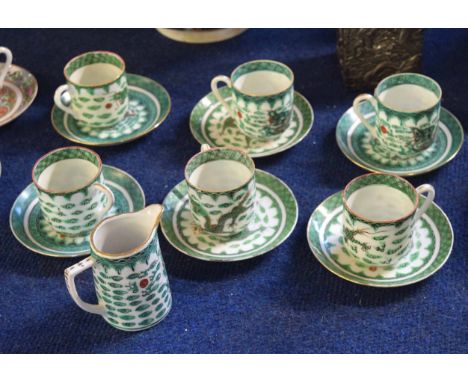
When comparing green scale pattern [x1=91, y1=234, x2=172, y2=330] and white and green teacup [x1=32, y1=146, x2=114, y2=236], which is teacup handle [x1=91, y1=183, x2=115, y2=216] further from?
green scale pattern [x1=91, y1=234, x2=172, y2=330]

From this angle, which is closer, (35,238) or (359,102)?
(35,238)

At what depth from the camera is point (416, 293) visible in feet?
3.07

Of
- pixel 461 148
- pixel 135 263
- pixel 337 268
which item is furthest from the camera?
pixel 461 148

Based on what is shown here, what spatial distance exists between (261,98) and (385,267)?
11.9 inches

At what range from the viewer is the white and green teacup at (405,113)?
1.06 meters

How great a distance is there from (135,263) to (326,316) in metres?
0.23

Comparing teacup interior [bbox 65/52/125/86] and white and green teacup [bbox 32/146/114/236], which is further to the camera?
teacup interior [bbox 65/52/125/86]

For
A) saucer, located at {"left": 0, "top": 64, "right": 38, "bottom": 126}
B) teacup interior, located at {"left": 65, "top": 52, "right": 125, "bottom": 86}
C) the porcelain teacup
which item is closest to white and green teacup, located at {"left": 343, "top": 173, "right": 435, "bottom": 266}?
the porcelain teacup

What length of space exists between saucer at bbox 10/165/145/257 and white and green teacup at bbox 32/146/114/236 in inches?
0.7

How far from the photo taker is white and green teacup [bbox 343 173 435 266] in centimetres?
92

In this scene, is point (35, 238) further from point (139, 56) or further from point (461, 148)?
point (461, 148)

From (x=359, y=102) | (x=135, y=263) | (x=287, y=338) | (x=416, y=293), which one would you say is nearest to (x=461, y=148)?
(x=359, y=102)

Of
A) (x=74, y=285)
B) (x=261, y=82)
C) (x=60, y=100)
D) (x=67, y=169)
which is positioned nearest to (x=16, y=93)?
(x=60, y=100)

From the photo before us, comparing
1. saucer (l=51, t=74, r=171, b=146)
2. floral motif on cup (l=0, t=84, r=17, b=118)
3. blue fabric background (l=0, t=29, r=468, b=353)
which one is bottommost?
blue fabric background (l=0, t=29, r=468, b=353)
